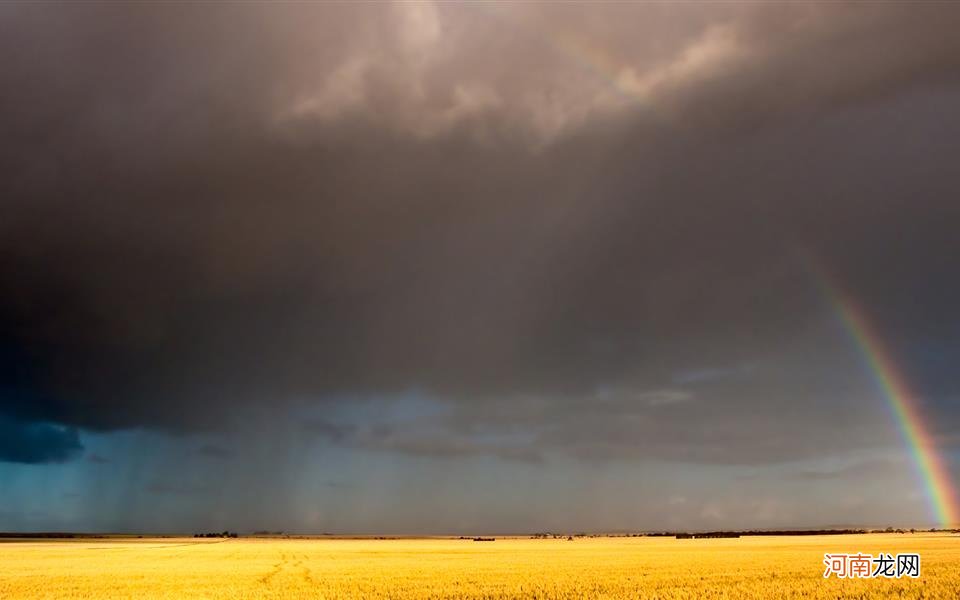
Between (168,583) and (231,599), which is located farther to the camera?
(168,583)

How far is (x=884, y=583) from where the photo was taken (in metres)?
37.8

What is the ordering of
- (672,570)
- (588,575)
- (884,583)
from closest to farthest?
1. (884,583)
2. (588,575)
3. (672,570)

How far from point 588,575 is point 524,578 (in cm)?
460

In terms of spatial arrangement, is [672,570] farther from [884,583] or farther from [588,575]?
[884,583]

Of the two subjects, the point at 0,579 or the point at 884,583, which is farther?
the point at 0,579

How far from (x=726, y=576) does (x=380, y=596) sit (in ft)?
73.2

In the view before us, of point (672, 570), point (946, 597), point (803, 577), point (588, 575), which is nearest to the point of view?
point (946, 597)

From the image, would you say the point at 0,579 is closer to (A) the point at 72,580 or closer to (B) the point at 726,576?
(A) the point at 72,580

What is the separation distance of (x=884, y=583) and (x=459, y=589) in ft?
70.7

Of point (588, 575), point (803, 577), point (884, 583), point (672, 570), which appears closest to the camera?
point (884, 583)

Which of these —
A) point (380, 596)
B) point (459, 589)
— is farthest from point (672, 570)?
point (380, 596)

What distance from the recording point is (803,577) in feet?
143

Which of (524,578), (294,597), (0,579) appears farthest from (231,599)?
(0,579)

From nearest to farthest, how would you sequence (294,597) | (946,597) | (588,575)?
(946,597) → (294,597) → (588,575)
